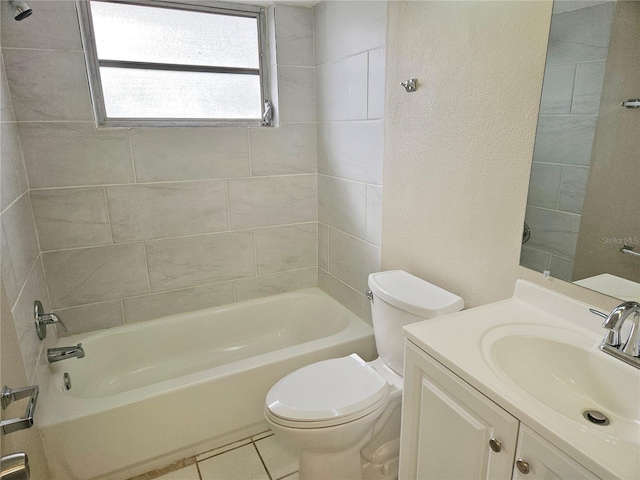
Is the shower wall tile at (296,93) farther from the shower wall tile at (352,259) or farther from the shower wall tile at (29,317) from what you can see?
the shower wall tile at (29,317)

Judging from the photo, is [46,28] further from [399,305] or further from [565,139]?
[565,139]

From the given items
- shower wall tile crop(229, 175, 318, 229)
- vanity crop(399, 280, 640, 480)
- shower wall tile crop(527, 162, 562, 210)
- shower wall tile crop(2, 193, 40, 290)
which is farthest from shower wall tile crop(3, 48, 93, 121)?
shower wall tile crop(527, 162, 562, 210)

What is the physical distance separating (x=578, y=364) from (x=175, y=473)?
1.67m

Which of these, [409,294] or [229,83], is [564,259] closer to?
[409,294]

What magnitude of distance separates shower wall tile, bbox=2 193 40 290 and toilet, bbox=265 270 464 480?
1.08 meters

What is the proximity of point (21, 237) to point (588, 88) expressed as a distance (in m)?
2.08

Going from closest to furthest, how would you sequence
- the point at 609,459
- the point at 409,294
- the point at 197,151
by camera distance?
1. the point at 609,459
2. the point at 409,294
3. the point at 197,151

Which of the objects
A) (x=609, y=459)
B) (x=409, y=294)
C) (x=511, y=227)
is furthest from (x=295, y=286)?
(x=609, y=459)

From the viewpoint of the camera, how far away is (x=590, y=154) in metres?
1.13

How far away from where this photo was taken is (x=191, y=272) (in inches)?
92.9

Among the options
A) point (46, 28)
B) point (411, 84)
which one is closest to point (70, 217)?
point (46, 28)

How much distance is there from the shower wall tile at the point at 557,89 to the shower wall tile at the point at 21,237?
1.82 m

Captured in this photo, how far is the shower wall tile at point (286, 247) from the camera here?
251 centimetres

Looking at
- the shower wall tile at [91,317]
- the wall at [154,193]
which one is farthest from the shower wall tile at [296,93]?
the shower wall tile at [91,317]
